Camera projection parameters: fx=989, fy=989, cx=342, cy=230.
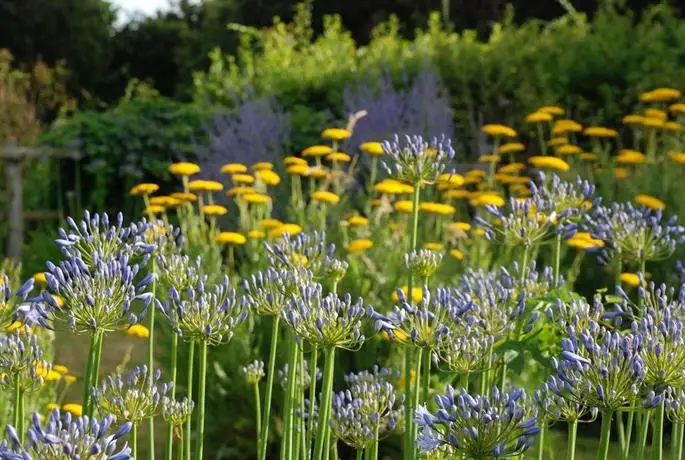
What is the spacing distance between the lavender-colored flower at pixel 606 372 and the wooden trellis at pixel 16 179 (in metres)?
8.64

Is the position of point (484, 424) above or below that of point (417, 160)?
below

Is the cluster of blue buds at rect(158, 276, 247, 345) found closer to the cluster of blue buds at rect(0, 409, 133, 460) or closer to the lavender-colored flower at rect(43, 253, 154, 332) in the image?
the lavender-colored flower at rect(43, 253, 154, 332)

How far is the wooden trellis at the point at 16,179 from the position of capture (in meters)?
9.50

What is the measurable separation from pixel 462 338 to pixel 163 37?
115 ft

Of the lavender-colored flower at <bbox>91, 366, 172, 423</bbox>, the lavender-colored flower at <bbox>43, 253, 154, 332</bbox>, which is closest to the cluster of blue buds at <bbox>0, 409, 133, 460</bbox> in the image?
the lavender-colored flower at <bbox>43, 253, 154, 332</bbox>

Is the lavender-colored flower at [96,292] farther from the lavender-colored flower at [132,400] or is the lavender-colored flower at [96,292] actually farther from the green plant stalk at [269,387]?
the green plant stalk at [269,387]

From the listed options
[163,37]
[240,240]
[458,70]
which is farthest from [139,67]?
[240,240]

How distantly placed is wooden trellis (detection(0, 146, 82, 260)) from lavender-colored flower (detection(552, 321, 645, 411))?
8.64m

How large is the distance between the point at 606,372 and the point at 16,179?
894cm

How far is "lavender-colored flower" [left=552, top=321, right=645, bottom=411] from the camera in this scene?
1.40 meters

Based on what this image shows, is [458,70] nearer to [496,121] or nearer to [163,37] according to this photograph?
[496,121]

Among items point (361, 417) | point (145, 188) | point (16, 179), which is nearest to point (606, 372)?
point (361, 417)

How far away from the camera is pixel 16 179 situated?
31.4 ft

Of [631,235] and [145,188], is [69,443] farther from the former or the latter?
[145,188]
